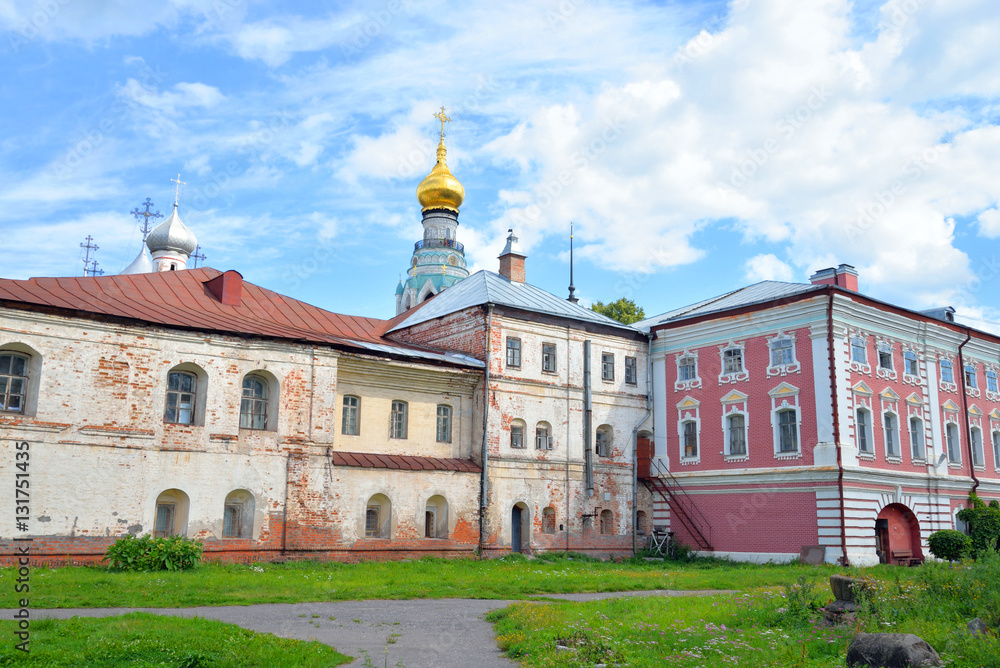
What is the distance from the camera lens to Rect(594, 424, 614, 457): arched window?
3004cm

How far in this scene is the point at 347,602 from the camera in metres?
14.5

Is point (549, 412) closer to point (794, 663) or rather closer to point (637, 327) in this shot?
point (637, 327)

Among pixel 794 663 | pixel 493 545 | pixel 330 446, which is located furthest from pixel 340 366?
pixel 794 663

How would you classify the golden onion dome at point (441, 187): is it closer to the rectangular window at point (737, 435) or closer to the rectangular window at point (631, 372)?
the rectangular window at point (631, 372)

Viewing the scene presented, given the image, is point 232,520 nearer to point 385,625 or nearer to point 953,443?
point 385,625

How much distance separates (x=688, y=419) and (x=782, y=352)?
4.24 metres

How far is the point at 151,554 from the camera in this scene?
61.2 feet

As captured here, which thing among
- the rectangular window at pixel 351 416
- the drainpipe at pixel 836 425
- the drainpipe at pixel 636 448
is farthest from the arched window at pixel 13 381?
the drainpipe at pixel 836 425

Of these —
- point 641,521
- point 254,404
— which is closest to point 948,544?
point 641,521

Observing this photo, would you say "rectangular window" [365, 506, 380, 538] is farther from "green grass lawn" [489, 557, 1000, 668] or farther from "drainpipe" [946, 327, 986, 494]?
"drainpipe" [946, 327, 986, 494]

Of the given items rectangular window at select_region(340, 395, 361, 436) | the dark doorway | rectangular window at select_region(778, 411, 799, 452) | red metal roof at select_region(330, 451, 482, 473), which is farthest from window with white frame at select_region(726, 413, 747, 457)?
rectangular window at select_region(340, 395, 361, 436)

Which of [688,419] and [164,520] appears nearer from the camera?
[164,520]

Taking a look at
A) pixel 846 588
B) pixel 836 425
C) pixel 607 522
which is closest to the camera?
pixel 846 588

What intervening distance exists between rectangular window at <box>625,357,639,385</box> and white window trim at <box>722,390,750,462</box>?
360 centimetres
